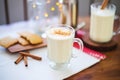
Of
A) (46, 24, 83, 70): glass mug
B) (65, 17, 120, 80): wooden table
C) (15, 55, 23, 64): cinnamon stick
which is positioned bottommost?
(65, 17, 120, 80): wooden table

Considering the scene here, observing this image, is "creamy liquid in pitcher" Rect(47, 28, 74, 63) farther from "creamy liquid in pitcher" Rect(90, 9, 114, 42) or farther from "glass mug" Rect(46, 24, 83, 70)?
"creamy liquid in pitcher" Rect(90, 9, 114, 42)

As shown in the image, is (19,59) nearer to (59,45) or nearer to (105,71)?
(59,45)

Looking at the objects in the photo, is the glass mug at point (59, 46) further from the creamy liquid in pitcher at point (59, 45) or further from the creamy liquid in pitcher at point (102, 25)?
the creamy liquid in pitcher at point (102, 25)

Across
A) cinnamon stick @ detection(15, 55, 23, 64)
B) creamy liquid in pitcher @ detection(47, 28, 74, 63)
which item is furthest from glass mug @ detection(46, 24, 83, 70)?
cinnamon stick @ detection(15, 55, 23, 64)

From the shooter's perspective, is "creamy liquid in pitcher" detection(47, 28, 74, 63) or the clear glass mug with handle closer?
"creamy liquid in pitcher" detection(47, 28, 74, 63)

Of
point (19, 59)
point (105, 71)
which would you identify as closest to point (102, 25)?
point (105, 71)

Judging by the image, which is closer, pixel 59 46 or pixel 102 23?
pixel 59 46

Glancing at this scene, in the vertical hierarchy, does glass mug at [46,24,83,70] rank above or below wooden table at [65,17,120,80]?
above

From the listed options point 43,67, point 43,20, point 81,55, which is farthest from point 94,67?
point 43,20
